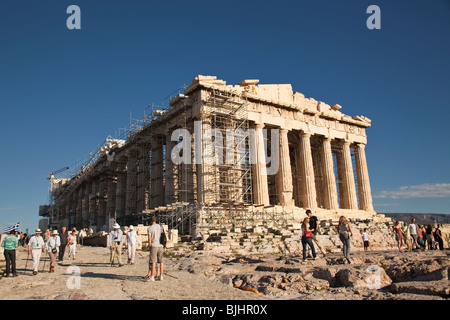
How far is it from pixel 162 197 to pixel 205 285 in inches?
923

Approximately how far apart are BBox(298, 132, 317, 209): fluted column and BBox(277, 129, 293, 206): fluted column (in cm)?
224

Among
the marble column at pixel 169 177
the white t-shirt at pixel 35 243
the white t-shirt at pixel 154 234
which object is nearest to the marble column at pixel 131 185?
the marble column at pixel 169 177

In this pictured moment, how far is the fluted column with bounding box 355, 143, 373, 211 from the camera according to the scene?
122 feet

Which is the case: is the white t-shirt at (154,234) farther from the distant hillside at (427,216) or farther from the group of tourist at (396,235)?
the distant hillside at (427,216)

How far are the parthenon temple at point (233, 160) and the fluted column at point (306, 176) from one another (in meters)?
0.09

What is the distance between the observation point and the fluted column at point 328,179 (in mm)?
33981

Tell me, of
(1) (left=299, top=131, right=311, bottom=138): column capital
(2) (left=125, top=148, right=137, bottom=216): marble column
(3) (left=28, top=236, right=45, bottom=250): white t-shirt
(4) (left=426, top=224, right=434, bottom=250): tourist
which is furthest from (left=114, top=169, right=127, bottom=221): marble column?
(4) (left=426, top=224, right=434, bottom=250): tourist

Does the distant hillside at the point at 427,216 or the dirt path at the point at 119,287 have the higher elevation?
the distant hillside at the point at 427,216

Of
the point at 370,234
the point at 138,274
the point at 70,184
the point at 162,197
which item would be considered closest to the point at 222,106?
the point at 162,197

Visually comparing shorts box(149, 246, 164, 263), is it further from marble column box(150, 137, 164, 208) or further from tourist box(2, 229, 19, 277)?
marble column box(150, 137, 164, 208)

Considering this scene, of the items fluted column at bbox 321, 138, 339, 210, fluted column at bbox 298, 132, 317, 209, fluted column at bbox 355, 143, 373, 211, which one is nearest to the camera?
fluted column at bbox 298, 132, 317, 209

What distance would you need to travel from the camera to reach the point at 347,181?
120ft

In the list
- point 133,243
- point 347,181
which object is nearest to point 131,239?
point 133,243

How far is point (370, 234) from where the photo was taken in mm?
22031
